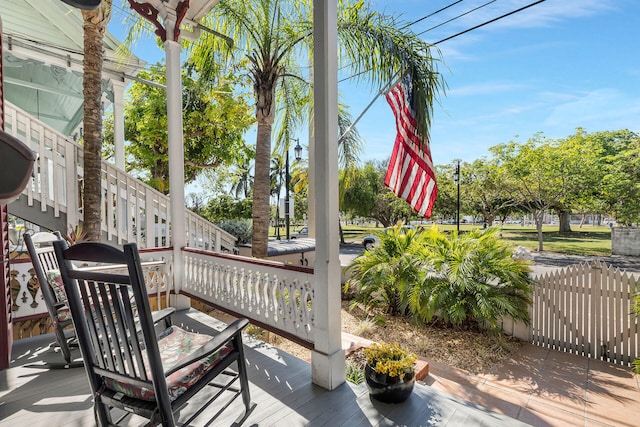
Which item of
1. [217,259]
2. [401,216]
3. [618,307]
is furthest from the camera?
[401,216]

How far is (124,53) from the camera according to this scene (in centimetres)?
539

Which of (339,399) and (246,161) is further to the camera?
(246,161)

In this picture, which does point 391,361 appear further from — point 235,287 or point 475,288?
point 475,288

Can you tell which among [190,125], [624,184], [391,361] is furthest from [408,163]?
[624,184]

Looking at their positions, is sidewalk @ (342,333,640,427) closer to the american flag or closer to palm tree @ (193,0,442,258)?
the american flag

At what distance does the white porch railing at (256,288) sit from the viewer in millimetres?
2785

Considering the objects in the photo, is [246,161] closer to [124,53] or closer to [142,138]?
[142,138]

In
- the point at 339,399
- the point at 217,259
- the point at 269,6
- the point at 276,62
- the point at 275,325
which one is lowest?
the point at 339,399

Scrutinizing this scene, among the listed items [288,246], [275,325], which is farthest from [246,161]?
[275,325]

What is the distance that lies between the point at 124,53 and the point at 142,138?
15.4 ft

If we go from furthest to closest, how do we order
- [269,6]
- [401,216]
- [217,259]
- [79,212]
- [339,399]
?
1. [401,216]
2. [269,6]
3. [79,212]
4. [217,259]
5. [339,399]

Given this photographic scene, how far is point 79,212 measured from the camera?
504cm

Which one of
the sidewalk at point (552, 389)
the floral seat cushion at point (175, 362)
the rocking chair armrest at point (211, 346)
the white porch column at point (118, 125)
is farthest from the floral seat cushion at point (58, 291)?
the white porch column at point (118, 125)

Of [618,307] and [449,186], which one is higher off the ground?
[449,186]
